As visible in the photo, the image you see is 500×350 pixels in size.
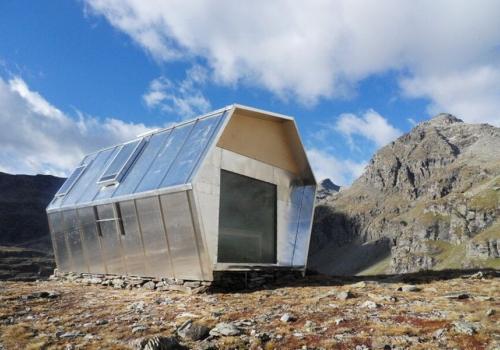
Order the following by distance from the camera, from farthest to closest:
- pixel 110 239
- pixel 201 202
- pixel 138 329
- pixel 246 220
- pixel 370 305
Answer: pixel 110 239 < pixel 246 220 < pixel 201 202 < pixel 370 305 < pixel 138 329

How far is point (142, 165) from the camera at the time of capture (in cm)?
2125

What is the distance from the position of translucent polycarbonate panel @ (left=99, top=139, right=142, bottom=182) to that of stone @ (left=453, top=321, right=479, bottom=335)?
17026 mm

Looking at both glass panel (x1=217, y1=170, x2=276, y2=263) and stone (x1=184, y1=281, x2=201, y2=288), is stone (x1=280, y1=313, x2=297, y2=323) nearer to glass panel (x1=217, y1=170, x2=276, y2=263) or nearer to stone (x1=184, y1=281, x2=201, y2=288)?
stone (x1=184, y1=281, x2=201, y2=288)

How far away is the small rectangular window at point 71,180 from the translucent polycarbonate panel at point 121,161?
4.33 meters

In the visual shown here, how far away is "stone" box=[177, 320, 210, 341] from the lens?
32.7 ft

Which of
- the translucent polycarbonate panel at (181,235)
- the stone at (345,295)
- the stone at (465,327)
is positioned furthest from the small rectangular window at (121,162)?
the stone at (465,327)

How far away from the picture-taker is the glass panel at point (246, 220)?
18219 mm

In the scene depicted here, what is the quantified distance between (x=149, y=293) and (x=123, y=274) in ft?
12.2

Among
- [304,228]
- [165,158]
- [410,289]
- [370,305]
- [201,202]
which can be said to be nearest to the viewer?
[370,305]

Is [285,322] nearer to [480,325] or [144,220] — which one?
[480,325]

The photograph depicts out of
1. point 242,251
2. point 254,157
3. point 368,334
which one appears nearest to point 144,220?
point 242,251

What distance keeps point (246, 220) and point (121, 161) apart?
27.6ft

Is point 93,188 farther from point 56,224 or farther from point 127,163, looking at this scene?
point 56,224

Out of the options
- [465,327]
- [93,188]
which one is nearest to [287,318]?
[465,327]
